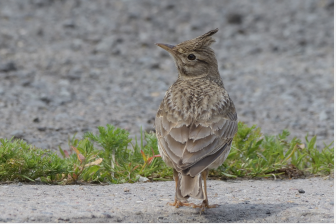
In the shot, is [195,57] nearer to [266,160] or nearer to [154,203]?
[266,160]

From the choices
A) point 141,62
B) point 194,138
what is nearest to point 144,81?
point 141,62

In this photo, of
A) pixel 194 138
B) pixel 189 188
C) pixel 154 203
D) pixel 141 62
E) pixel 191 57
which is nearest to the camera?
pixel 189 188

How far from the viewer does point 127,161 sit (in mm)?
6336

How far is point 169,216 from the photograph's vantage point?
488 cm

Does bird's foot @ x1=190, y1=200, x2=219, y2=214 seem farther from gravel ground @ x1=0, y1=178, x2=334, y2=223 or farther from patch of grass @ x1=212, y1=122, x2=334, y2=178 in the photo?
patch of grass @ x1=212, y1=122, x2=334, y2=178

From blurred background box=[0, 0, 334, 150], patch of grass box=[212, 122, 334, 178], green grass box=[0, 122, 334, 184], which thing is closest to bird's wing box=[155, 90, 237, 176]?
green grass box=[0, 122, 334, 184]

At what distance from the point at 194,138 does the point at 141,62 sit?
828 centimetres

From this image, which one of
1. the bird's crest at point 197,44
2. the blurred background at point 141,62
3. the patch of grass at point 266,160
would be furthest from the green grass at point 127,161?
the blurred background at point 141,62

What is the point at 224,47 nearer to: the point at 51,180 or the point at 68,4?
the point at 68,4

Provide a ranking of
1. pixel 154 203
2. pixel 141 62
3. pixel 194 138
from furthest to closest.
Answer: pixel 141 62
pixel 154 203
pixel 194 138

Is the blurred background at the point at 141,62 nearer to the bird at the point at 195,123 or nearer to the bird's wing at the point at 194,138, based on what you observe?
the bird at the point at 195,123

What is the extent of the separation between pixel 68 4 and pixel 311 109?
27.2ft

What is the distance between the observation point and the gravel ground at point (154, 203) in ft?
15.3

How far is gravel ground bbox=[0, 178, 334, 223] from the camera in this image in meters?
4.65
